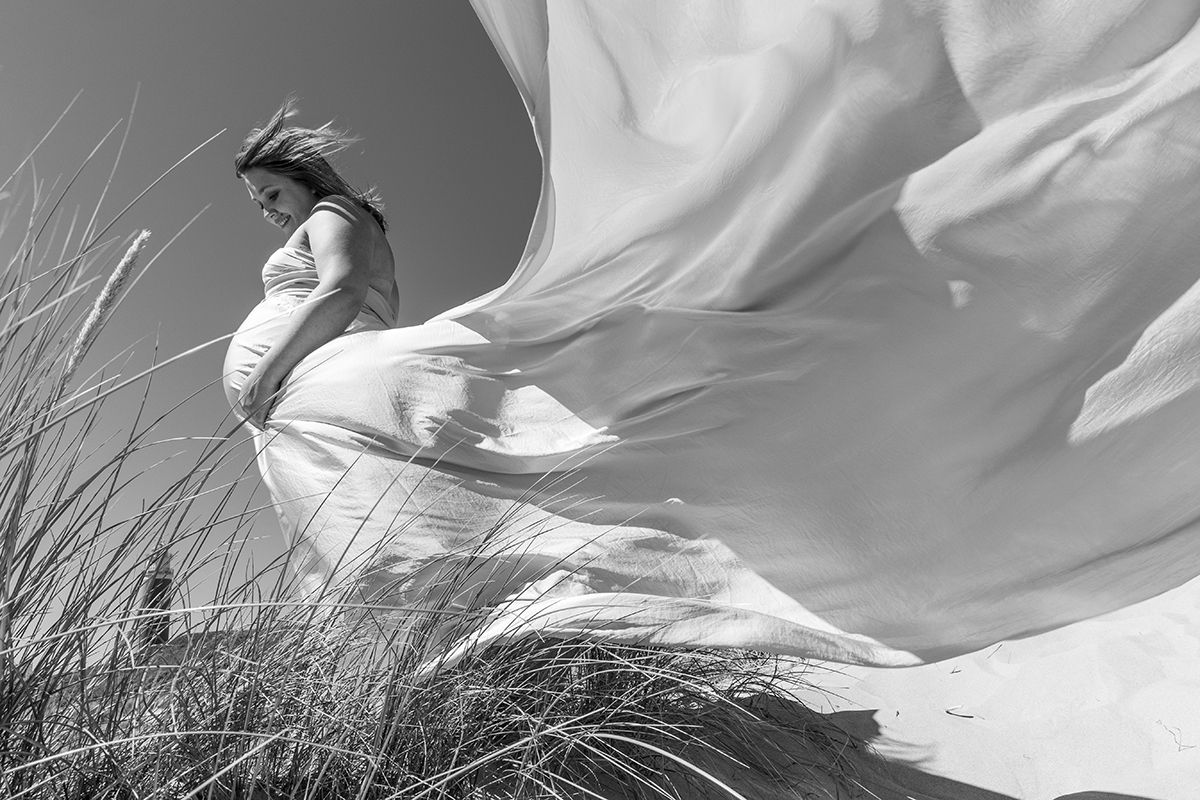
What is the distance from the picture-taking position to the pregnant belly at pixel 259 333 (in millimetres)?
2277

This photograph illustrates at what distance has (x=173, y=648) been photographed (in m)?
1.16

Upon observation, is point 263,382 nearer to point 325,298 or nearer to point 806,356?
point 325,298

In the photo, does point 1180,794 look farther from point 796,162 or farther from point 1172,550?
point 796,162

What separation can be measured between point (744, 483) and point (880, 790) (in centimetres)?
68

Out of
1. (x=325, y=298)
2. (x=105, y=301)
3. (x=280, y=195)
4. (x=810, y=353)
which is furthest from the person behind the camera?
(x=280, y=195)

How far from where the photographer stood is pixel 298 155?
8.67ft

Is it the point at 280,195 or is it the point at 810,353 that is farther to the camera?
the point at 280,195

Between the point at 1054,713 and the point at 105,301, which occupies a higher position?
the point at 105,301

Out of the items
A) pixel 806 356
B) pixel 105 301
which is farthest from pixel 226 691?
pixel 806 356

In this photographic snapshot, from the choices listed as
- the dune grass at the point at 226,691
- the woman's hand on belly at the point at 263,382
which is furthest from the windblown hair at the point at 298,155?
the dune grass at the point at 226,691

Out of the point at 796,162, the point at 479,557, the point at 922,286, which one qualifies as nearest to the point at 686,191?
the point at 796,162

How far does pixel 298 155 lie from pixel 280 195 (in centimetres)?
16

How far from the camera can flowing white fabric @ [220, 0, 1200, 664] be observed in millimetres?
1470

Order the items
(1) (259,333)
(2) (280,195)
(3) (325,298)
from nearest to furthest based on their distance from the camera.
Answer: (3) (325,298) < (1) (259,333) < (2) (280,195)
